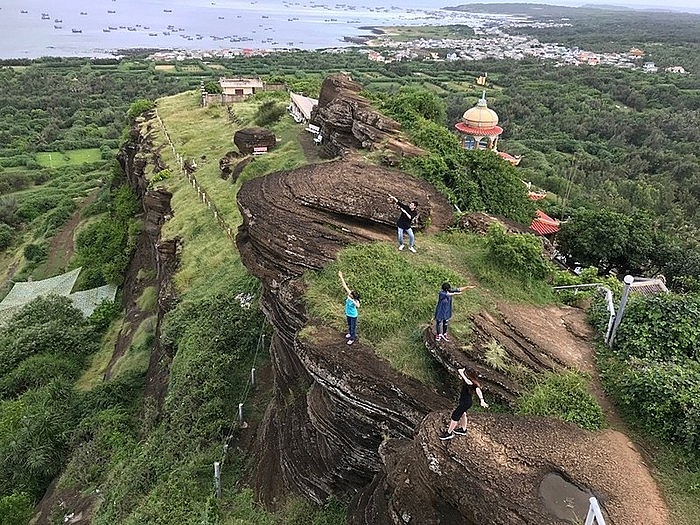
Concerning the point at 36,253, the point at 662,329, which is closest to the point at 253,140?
the point at 36,253

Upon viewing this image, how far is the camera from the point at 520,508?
7.72m

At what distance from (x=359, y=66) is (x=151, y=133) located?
354 ft

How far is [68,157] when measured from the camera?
81.3 m

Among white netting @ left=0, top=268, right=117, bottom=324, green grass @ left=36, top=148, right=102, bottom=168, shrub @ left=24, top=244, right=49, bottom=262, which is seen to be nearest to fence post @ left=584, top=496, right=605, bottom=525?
white netting @ left=0, top=268, right=117, bottom=324

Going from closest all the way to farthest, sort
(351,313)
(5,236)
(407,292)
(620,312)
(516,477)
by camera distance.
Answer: (516,477) → (351,313) → (620,312) → (407,292) → (5,236)

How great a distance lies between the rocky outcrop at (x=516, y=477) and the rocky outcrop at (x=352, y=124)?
16227mm

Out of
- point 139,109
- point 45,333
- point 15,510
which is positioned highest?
point 15,510

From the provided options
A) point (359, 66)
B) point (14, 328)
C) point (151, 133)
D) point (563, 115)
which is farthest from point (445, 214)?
point (359, 66)

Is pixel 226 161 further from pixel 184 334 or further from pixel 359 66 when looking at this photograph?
pixel 359 66

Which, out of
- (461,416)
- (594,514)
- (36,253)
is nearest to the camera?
(594,514)

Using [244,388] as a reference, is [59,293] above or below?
below

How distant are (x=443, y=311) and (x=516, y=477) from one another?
329 cm

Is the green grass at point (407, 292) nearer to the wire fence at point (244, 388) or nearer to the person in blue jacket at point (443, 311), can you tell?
the person in blue jacket at point (443, 311)

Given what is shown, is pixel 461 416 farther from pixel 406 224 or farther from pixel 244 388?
pixel 244 388
